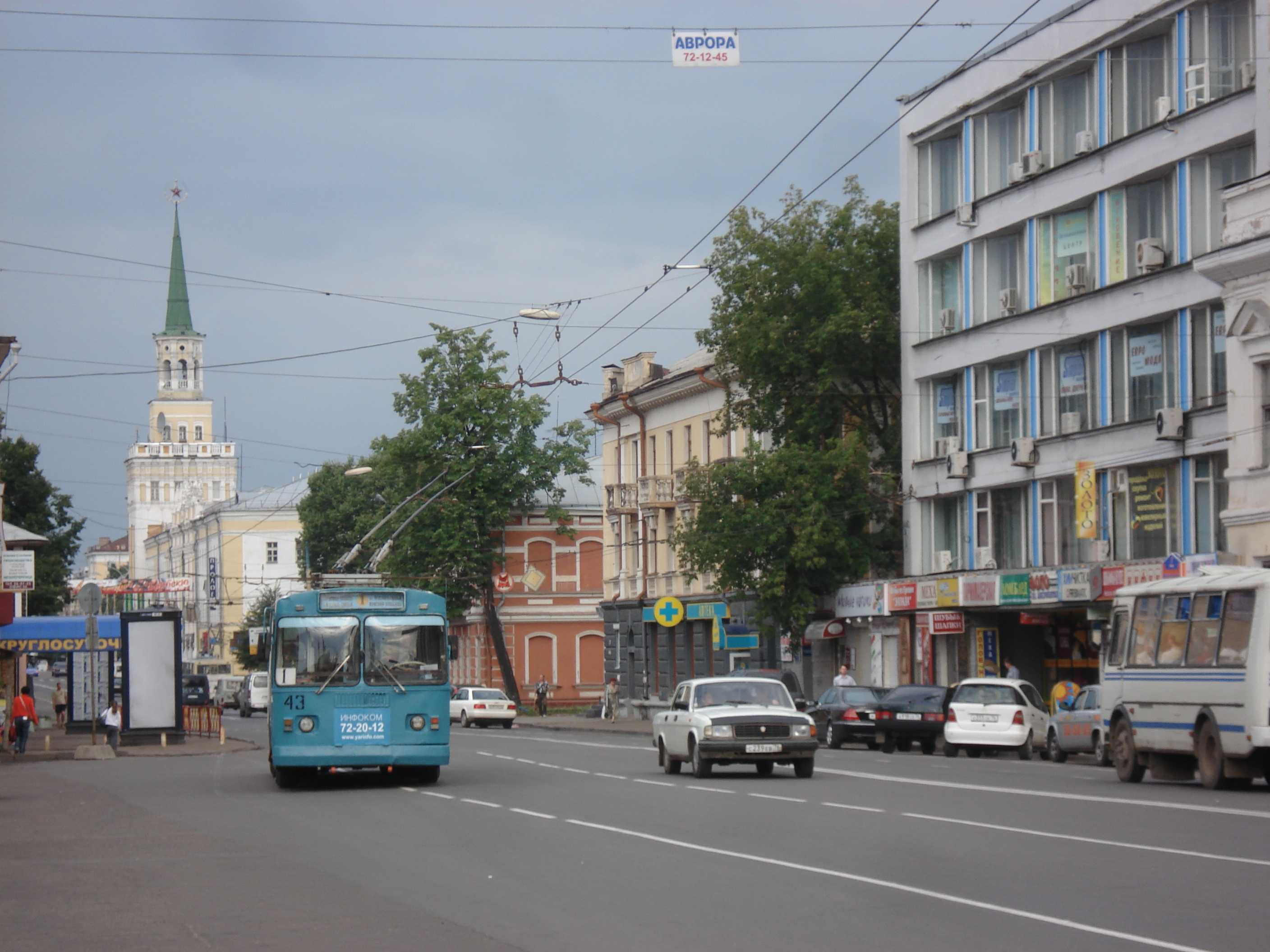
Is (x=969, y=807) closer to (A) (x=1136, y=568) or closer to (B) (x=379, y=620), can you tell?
(B) (x=379, y=620)

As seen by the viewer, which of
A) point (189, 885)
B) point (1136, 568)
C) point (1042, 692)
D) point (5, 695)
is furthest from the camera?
point (5, 695)

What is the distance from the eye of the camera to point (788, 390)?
169ft

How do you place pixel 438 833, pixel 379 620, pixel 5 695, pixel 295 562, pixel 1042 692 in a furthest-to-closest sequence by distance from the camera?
pixel 295 562 < pixel 5 695 < pixel 1042 692 < pixel 379 620 < pixel 438 833

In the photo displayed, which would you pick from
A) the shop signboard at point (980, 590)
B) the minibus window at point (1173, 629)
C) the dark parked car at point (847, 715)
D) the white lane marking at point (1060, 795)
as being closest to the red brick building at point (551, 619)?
the shop signboard at point (980, 590)

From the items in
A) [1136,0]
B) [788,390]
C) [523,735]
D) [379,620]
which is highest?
[1136,0]

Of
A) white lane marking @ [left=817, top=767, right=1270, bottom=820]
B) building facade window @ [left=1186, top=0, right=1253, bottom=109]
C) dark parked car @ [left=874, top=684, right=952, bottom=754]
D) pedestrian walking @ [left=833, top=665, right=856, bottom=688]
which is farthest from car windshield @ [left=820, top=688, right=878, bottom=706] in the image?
building facade window @ [left=1186, top=0, right=1253, bottom=109]

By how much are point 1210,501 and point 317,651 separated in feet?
65.8

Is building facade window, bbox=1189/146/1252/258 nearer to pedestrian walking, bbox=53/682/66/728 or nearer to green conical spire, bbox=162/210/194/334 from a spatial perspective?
pedestrian walking, bbox=53/682/66/728

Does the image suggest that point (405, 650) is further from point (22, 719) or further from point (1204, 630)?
point (22, 719)

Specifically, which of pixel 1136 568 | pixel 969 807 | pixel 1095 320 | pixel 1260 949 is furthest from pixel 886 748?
pixel 1260 949

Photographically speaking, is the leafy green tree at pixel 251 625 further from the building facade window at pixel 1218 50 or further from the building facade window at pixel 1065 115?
the building facade window at pixel 1218 50

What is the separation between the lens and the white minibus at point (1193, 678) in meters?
21.4

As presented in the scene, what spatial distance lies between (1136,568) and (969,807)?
19.4 meters

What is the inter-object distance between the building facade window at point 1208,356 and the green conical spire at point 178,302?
126225 mm
